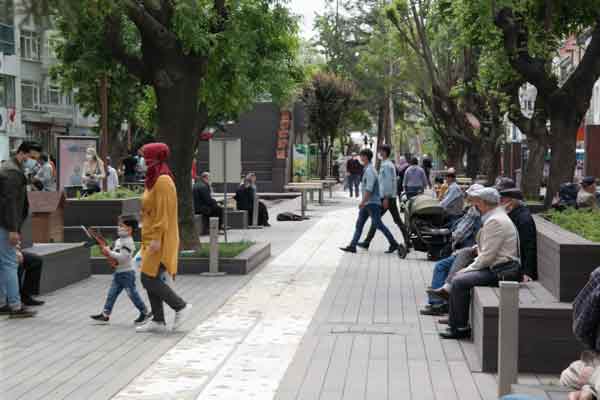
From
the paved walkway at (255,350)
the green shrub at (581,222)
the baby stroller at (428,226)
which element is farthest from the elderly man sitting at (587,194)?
the green shrub at (581,222)

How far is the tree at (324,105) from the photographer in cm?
5656

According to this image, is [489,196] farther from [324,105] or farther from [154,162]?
[324,105]

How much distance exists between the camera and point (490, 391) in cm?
856

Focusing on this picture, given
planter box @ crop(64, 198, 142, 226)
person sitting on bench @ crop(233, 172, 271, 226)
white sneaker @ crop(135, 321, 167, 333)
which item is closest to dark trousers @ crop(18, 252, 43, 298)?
white sneaker @ crop(135, 321, 167, 333)

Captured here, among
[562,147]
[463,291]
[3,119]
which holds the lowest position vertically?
[463,291]

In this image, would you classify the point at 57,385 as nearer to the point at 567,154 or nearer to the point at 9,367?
the point at 9,367

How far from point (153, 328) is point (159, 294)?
0.40 m

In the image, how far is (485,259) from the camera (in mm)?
10742

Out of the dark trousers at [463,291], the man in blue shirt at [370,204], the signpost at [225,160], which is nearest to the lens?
the dark trousers at [463,291]

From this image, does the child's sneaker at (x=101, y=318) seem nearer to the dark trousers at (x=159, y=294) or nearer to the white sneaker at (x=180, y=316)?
the dark trousers at (x=159, y=294)

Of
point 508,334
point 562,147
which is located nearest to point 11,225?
point 508,334

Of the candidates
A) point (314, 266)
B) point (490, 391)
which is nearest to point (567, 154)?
point (314, 266)

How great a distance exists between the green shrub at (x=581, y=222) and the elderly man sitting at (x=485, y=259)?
0.72 meters

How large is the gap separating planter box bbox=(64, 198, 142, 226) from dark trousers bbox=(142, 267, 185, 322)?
34.9ft
